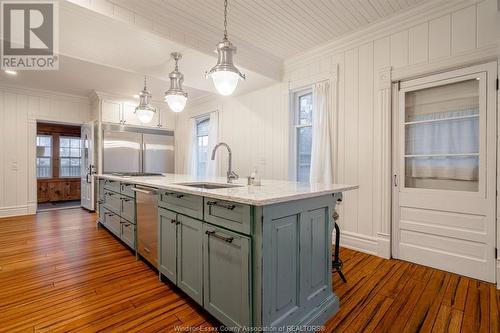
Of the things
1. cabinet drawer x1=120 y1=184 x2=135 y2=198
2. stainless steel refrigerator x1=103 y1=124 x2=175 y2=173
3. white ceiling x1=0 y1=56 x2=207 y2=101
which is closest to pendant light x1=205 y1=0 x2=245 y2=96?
cabinet drawer x1=120 y1=184 x2=135 y2=198

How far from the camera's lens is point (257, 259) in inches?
53.7

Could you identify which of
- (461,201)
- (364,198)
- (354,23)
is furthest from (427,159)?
(354,23)

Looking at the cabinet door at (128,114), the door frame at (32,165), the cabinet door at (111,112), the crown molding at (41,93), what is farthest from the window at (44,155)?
the cabinet door at (128,114)

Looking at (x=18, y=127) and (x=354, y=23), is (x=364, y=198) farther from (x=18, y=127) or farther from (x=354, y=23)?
(x=18, y=127)

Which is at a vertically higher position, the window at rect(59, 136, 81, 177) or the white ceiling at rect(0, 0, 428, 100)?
the white ceiling at rect(0, 0, 428, 100)

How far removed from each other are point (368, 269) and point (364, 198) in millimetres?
850

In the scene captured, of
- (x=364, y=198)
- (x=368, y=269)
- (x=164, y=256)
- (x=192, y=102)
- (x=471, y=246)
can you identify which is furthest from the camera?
(x=192, y=102)

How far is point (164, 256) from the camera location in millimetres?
2168

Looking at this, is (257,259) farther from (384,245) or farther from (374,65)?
(374,65)

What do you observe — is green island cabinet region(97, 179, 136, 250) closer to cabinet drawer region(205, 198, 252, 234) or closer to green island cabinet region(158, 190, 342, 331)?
green island cabinet region(158, 190, 342, 331)

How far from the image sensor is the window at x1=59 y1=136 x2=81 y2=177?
7328mm

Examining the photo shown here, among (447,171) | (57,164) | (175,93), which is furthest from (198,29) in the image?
(57,164)

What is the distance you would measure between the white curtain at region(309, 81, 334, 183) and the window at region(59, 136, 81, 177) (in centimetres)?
750

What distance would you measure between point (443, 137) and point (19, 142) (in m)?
7.18
